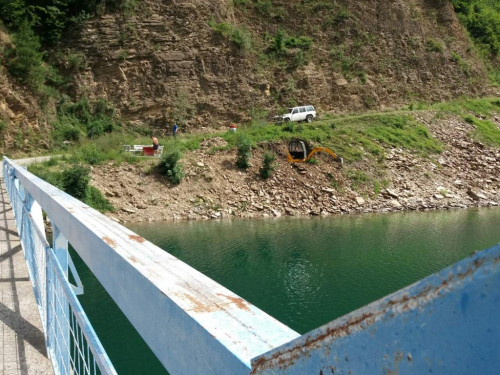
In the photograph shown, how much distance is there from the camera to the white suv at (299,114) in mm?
30886

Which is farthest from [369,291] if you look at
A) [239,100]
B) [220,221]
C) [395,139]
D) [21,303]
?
[239,100]

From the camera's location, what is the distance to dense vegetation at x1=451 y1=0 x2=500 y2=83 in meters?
42.8

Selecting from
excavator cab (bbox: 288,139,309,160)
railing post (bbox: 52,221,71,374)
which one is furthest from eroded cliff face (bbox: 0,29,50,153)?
railing post (bbox: 52,221,71,374)

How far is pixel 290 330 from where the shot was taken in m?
0.98

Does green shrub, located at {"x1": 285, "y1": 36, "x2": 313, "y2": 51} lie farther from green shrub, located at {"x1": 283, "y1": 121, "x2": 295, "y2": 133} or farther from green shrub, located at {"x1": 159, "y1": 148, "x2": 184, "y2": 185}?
green shrub, located at {"x1": 159, "y1": 148, "x2": 184, "y2": 185}

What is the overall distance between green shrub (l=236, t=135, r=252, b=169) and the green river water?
3812mm

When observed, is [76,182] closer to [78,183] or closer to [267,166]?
[78,183]

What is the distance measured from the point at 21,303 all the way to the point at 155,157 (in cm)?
2137

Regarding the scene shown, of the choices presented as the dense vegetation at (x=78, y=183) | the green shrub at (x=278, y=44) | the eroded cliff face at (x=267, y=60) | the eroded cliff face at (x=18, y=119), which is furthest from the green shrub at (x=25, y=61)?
the green shrub at (x=278, y=44)

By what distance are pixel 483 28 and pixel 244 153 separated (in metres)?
29.3

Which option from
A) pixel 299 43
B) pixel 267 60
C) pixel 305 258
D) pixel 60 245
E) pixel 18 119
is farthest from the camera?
pixel 299 43

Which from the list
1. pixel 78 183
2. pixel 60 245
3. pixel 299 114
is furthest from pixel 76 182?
pixel 60 245

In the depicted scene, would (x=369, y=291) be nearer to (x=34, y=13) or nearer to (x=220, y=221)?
(x=220, y=221)

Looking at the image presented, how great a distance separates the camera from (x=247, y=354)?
2.94 feet
